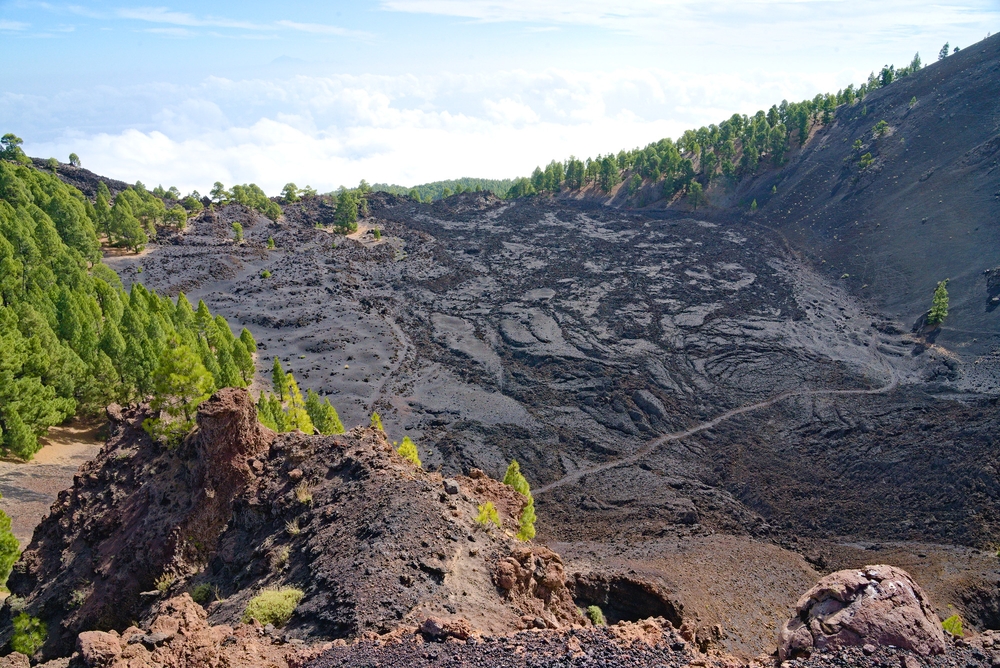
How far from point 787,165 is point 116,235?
363 ft

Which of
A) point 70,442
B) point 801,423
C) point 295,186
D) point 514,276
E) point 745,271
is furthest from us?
point 295,186

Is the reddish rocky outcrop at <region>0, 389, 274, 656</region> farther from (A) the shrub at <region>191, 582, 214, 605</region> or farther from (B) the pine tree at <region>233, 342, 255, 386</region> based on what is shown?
(B) the pine tree at <region>233, 342, 255, 386</region>

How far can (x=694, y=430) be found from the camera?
1702 inches

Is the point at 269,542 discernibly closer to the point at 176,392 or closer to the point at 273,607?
the point at 273,607

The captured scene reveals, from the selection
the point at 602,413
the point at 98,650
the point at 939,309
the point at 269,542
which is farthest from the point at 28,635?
the point at 939,309

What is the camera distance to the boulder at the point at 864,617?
39.1 ft

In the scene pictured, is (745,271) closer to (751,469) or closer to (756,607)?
(751,469)

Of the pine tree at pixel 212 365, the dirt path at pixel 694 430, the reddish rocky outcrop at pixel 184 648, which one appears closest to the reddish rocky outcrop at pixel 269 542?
the reddish rocky outcrop at pixel 184 648

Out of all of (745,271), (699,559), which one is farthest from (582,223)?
(699,559)

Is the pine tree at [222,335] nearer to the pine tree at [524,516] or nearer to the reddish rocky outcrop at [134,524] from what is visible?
the reddish rocky outcrop at [134,524]

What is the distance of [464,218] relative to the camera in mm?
114562

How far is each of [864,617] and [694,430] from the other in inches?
1250

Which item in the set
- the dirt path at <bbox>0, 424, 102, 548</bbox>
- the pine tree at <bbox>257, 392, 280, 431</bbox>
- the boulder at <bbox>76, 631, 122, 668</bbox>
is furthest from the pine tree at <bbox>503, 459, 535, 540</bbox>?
the dirt path at <bbox>0, 424, 102, 548</bbox>

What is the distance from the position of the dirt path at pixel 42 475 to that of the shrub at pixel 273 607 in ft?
63.9
